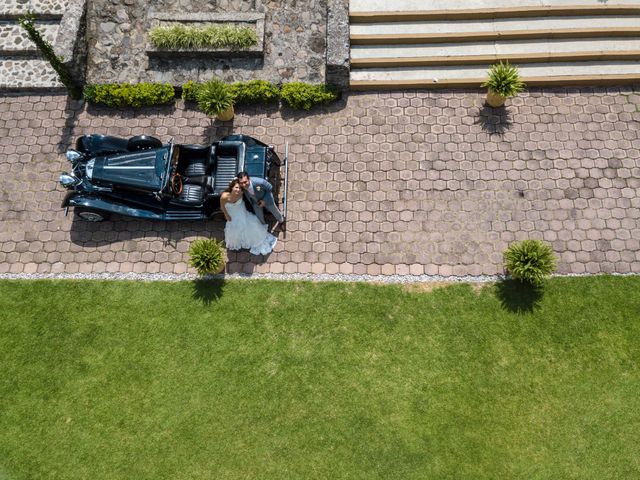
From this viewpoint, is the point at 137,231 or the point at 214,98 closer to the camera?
the point at 137,231

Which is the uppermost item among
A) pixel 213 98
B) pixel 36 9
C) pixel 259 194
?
pixel 36 9

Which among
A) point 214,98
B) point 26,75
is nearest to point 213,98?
point 214,98

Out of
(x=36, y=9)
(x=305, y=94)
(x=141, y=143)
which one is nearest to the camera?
(x=141, y=143)

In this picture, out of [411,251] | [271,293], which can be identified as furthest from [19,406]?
[411,251]

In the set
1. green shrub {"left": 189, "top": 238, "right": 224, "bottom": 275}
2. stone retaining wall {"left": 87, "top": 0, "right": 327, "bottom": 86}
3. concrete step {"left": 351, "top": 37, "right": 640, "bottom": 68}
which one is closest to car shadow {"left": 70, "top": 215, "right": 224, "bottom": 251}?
green shrub {"left": 189, "top": 238, "right": 224, "bottom": 275}

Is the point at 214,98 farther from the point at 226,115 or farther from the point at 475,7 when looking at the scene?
the point at 475,7

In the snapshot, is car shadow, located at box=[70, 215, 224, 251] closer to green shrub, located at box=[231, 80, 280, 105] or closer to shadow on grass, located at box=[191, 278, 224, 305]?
shadow on grass, located at box=[191, 278, 224, 305]

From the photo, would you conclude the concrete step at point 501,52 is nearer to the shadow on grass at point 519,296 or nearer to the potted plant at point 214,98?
the potted plant at point 214,98
